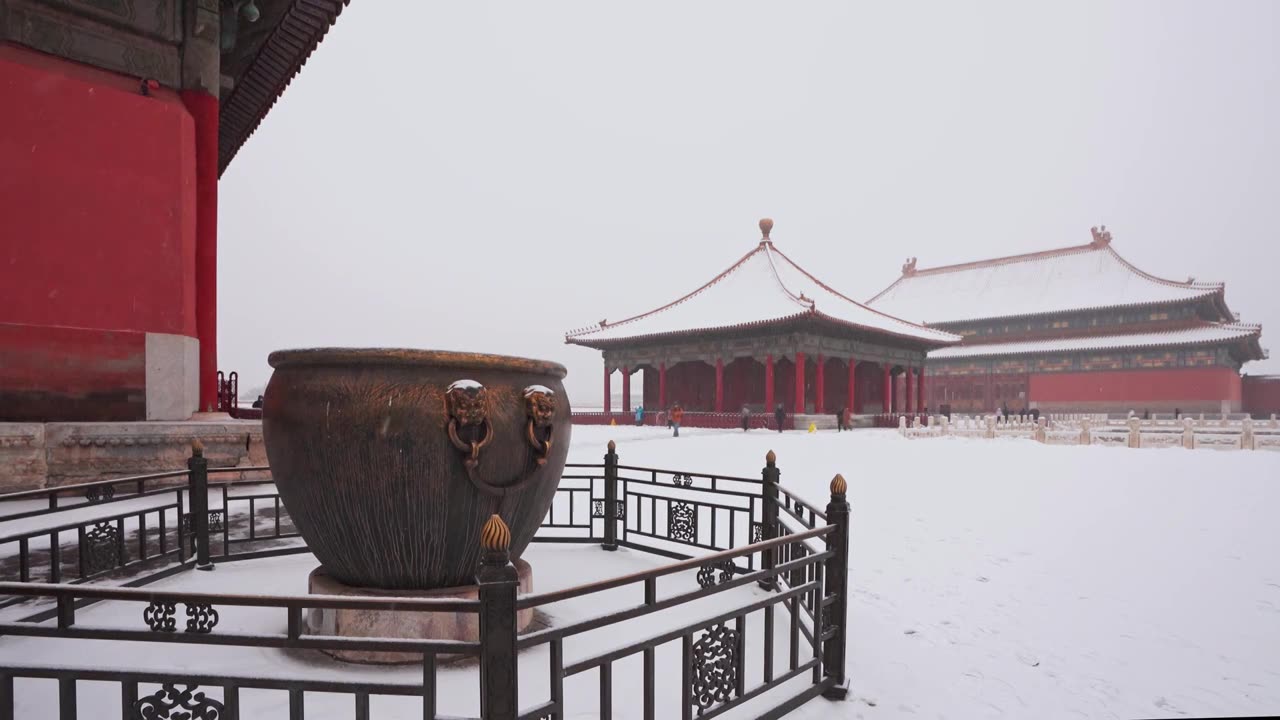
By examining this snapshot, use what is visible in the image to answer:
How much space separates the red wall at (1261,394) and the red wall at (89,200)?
119ft

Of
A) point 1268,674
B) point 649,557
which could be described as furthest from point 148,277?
point 1268,674

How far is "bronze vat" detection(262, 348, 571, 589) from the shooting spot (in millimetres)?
2729

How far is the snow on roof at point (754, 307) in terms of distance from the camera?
72.4ft

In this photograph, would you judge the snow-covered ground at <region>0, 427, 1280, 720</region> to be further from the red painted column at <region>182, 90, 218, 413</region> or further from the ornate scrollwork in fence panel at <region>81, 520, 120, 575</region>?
the red painted column at <region>182, 90, 218, 413</region>

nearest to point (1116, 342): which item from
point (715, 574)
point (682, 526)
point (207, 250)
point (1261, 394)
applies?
point (1261, 394)

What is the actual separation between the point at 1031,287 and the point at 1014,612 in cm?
3244

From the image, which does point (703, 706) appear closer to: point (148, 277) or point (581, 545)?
point (581, 545)

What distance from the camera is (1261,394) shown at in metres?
28.1

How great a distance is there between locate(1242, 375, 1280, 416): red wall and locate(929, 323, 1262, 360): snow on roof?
15.5 ft

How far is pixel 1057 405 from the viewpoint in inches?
1091

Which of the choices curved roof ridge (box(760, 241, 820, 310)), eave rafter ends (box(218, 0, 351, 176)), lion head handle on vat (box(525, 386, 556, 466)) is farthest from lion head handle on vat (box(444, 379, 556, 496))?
curved roof ridge (box(760, 241, 820, 310))

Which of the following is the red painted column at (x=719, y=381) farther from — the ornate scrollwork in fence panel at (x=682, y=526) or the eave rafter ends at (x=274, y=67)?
the ornate scrollwork in fence panel at (x=682, y=526)

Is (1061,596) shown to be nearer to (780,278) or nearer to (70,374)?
(70,374)

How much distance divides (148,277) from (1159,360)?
31277 mm
